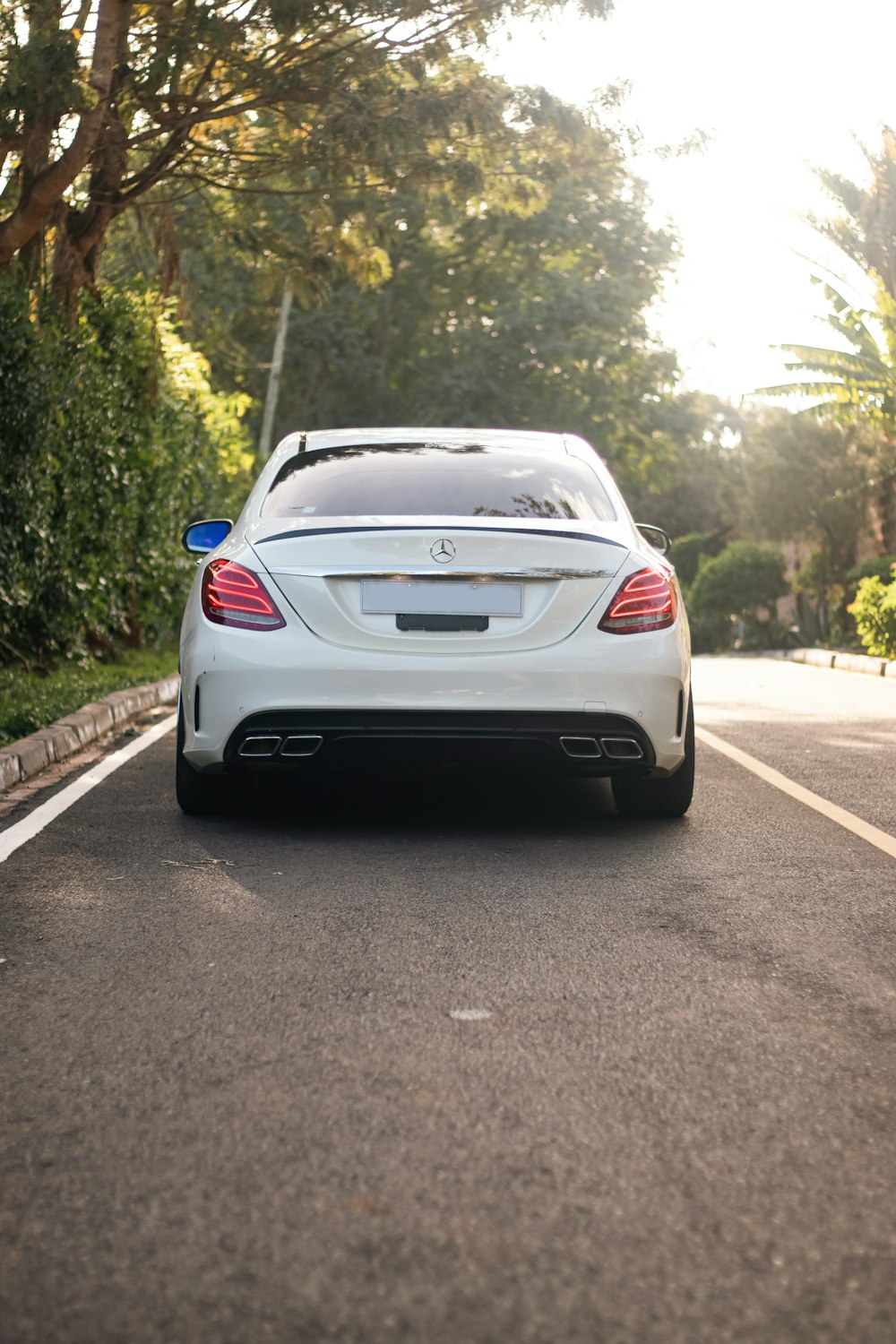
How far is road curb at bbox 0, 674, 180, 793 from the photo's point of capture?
319 inches

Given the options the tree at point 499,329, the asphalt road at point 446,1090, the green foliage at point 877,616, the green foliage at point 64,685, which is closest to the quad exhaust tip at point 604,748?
the asphalt road at point 446,1090

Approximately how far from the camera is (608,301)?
123 feet

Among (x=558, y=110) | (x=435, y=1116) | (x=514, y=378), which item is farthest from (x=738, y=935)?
(x=514, y=378)

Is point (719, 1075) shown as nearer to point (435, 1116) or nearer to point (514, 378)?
point (435, 1116)

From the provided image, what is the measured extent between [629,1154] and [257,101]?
12.6 metres

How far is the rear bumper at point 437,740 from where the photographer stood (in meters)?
6.09

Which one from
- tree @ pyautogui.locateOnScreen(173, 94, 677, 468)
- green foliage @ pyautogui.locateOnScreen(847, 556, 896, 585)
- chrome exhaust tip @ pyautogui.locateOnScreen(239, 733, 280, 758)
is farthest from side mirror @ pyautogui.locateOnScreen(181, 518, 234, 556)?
tree @ pyautogui.locateOnScreen(173, 94, 677, 468)

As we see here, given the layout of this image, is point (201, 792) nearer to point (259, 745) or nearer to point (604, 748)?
point (259, 745)

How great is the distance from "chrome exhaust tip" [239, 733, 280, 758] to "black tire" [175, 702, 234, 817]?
19.8 inches

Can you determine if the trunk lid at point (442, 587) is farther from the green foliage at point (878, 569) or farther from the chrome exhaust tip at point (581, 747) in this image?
the green foliage at point (878, 569)

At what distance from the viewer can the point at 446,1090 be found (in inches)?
137

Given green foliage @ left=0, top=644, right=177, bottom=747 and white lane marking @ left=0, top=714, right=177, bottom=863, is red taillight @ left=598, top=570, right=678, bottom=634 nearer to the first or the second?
white lane marking @ left=0, top=714, right=177, bottom=863

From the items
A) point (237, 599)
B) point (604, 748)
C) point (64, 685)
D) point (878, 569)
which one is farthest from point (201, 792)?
point (878, 569)

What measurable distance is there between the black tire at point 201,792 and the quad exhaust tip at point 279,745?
52cm
